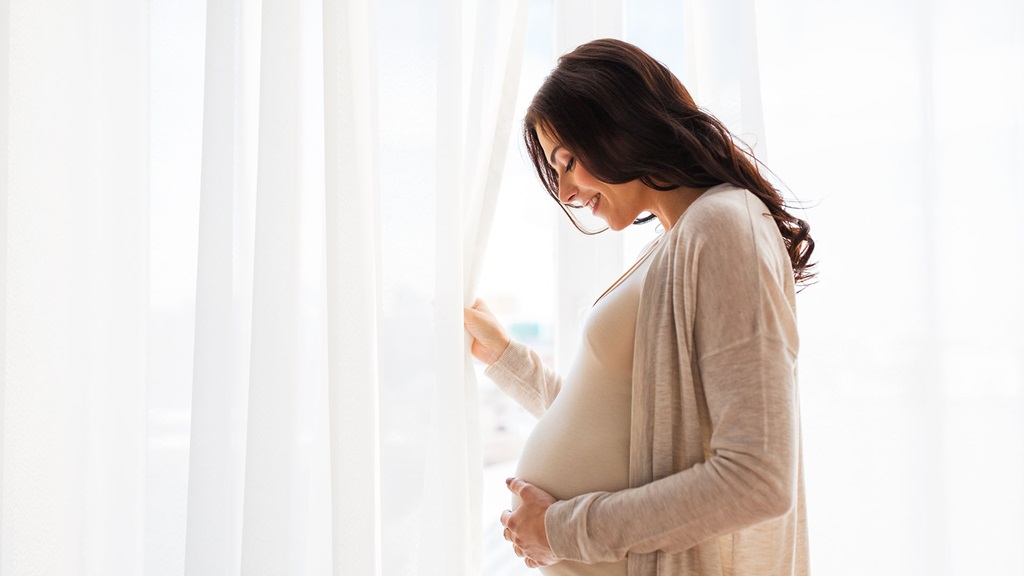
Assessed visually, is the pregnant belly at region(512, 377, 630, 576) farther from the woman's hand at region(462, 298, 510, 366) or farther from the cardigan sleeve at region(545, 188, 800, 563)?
the woman's hand at region(462, 298, 510, 366)

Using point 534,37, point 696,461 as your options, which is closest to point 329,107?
point 534,37

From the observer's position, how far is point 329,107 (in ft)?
3.20

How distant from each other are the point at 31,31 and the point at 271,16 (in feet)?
1.28

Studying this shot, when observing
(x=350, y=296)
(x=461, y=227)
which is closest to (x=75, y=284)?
(x=350, y=296)

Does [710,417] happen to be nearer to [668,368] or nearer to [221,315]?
[668,368]

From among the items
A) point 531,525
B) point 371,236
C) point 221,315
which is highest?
point 371,236

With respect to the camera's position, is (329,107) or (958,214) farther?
(958,214)

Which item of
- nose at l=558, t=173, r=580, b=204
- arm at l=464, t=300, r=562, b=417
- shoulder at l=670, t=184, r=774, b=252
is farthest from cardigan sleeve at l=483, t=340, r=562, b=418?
shoulder at l=670, t=184, r=774, b=252

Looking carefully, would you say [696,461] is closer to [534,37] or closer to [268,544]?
[268,544]

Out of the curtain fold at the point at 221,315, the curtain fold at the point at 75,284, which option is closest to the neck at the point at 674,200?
the curtain fold at the point at 221,315

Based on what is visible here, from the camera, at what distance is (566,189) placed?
0.94 metres

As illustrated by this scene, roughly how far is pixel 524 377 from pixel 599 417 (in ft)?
0.80

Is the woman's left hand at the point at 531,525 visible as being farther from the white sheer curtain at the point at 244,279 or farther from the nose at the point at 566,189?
the nose at the point at 566,189

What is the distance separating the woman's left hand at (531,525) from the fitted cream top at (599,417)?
17mm
